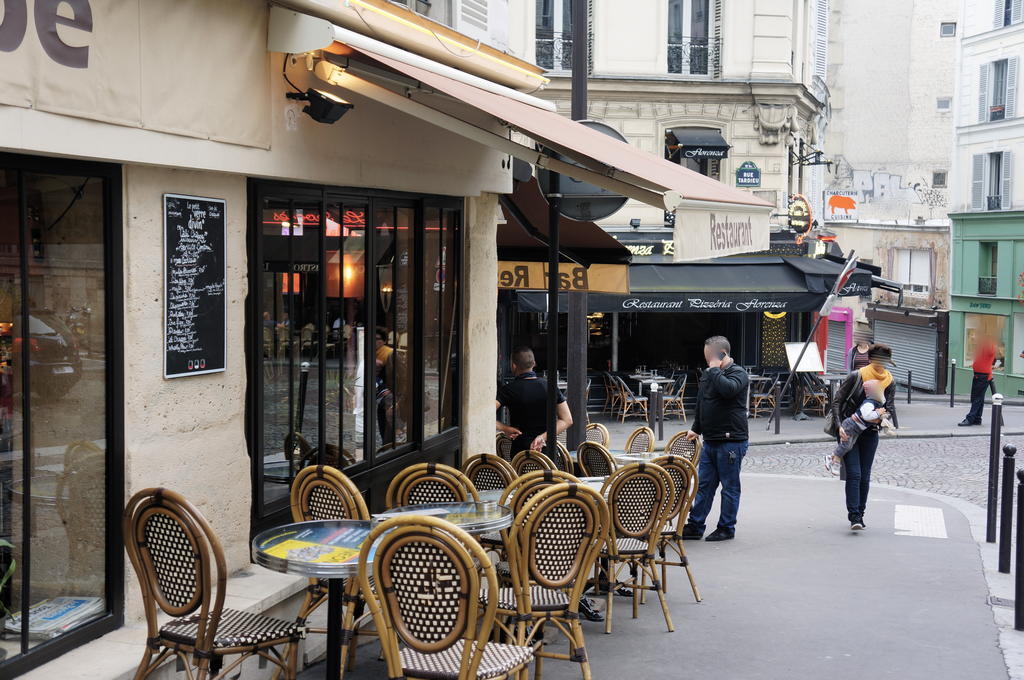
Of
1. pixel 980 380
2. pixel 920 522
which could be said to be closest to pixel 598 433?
pixel 920 522

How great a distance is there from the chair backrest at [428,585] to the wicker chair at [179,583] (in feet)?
2.13

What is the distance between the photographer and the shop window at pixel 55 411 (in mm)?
4926

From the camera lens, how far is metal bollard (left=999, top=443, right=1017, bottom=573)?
28.4ft

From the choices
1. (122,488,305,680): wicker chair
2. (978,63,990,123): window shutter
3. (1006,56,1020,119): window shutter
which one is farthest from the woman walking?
(978,63,990,123): window shutter

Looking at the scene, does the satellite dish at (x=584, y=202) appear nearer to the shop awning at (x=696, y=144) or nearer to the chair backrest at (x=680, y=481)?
the chair backrest at (x=680, y=481)

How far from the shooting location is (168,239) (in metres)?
5.66

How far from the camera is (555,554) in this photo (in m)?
5.86

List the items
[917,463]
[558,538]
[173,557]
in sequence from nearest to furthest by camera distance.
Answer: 1. [173,557]
2. [558,538]
3. [917,463]

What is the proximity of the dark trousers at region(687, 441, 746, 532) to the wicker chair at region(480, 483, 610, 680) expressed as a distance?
4.17m

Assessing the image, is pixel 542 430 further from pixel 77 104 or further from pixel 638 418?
pixel 638 418

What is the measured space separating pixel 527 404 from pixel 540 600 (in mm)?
3762

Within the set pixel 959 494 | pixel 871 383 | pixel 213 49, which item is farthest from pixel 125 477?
pixel 959 494

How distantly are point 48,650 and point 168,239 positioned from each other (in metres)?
1.92

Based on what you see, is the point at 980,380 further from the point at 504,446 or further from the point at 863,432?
the point at 504,446
